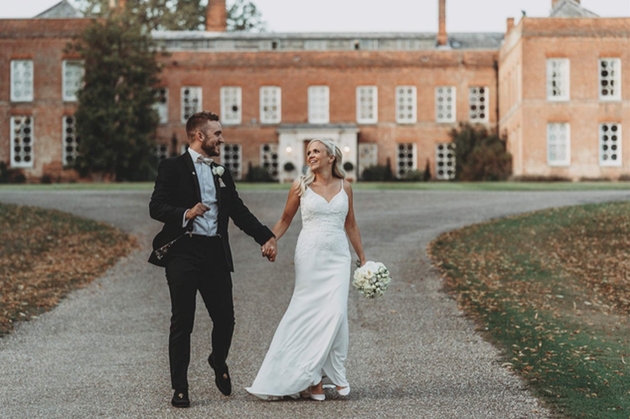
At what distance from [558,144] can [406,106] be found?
24.8ft

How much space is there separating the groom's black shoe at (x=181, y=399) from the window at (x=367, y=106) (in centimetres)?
3852

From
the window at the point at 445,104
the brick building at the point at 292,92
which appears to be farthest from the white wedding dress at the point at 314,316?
the window at the point at 445,104

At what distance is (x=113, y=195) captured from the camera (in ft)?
85.5

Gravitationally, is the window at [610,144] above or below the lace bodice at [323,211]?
above

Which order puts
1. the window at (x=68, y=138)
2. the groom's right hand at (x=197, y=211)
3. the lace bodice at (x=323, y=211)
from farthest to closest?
the window at (x=68, y=138) < the lace bodice at (x=323, y=211) < the groom's right hand at (x=197, y=211)

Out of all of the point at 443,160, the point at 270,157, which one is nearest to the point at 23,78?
the point at 270,157

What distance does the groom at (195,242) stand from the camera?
6.79 meters

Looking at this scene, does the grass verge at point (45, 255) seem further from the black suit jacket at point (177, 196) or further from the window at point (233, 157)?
the window at point (233, 157)

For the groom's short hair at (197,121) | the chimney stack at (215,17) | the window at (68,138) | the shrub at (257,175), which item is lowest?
the groom's short hair at (197,121)

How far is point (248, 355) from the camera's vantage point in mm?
8734

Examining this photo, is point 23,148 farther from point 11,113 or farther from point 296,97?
point 296,97

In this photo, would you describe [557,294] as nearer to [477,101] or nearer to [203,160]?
[203,160]

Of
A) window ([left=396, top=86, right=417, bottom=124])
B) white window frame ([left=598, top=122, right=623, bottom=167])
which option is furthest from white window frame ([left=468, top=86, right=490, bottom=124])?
white window frame ([left=598, top=122, right=623, bottom=167])

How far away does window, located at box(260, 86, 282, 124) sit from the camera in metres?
44.9
